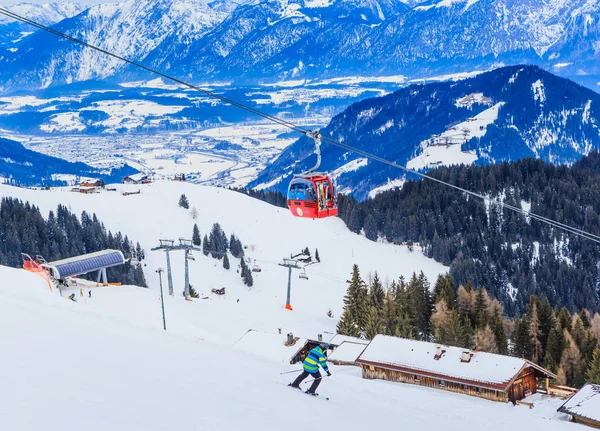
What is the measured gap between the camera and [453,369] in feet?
141

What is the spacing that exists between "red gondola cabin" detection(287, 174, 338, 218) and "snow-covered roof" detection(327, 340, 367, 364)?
17386mm

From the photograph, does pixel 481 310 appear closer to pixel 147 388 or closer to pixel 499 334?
pixel 499 334

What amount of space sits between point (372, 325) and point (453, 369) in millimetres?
18213

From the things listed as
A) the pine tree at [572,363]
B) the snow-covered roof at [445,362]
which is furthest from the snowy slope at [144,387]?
the pine tree at [572,363]

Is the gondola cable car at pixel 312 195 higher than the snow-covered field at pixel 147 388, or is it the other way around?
the gondola cable car at pixel 312 195

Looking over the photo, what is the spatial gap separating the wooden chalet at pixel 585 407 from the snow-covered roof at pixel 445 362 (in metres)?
4.24

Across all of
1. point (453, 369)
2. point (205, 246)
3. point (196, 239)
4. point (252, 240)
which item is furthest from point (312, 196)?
point (252, 240)

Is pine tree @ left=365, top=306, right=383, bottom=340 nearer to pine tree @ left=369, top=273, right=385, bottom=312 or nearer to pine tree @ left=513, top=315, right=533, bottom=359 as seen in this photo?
pine tree @ left=369, top=273, right=385, bottom=312

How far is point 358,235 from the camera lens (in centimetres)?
11712

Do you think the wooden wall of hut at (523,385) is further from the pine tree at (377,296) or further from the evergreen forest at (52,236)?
the evergreen forest at (52,236)

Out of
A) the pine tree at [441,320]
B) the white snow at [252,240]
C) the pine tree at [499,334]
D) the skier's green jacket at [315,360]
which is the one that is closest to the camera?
the skier's green jacket at [315,360]

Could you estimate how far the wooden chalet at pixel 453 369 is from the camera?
136 ft

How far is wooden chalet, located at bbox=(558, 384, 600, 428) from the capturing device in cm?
3459

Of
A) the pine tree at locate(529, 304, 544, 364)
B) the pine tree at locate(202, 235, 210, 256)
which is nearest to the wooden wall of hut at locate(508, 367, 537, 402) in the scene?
the pine tree at locate(529, 304, 544, 364)
